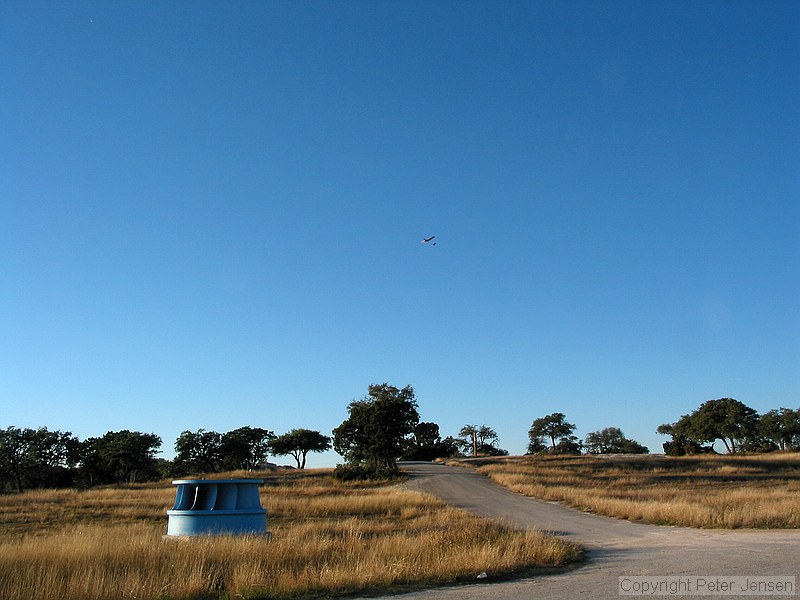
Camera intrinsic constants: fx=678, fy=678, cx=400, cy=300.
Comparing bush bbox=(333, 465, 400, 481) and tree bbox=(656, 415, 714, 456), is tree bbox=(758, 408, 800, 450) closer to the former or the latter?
tree bbox=(656, 415, 714, 456)

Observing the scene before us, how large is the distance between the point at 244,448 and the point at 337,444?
28.3 meters

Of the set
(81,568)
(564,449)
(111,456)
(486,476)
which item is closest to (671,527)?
(81,568)

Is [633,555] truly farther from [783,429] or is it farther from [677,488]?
[783,429]

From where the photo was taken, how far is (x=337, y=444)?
6041 centimetres

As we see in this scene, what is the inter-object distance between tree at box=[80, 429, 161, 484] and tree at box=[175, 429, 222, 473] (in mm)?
2847

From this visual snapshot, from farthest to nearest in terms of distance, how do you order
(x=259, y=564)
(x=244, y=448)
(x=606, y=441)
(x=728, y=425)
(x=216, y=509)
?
(x=606, y=441) → (x=728, y=425) → (x=244, y=448) → (x=216, y=509) → (x=259, y=564)

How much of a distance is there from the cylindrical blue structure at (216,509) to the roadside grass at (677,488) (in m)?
14.7

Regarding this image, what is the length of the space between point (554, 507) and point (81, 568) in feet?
84.6

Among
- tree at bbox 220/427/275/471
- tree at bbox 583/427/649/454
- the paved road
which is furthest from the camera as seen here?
tree at bbox 583/427/649/454

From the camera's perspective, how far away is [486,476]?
56031 millimetres

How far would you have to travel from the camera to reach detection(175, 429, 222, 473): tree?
78875 mm

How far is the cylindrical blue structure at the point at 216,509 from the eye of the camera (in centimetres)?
1692

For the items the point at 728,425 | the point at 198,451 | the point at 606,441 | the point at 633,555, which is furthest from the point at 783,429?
the point at 633,555

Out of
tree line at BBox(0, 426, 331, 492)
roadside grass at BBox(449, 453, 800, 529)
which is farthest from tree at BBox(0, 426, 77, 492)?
roadside grass at BBox(449, 453, 800, 529)
